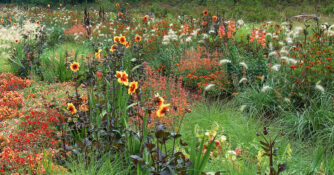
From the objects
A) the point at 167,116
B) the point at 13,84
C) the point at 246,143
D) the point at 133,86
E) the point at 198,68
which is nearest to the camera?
the point at 133,86

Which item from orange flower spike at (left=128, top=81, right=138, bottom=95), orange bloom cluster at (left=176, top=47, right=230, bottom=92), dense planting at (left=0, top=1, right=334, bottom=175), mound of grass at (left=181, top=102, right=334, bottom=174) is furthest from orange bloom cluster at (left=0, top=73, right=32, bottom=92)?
orange flower spike at (left=128, top=81, right=138, bottom=95)

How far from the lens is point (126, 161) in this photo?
10.9ft

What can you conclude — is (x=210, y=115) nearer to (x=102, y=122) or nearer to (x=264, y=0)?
(x=102, y=122)

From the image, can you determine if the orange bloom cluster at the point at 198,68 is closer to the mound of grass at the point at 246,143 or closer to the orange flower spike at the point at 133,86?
the mound of grass at the point at 246,143

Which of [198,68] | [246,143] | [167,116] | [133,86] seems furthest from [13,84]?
[246,143]

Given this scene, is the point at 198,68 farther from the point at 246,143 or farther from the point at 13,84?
the point at 13,84

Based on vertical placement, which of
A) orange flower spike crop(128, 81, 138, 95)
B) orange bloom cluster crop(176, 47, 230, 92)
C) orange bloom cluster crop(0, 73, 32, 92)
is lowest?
orange bloom cluster crop(0, 73, 32, 92)

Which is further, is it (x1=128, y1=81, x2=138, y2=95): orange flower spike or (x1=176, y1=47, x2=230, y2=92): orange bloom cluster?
(x1=176, y1=47, x2=230, y2=92): orange bloom cluster

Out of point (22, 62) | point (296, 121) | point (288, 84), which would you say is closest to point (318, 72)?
point (288, 84)

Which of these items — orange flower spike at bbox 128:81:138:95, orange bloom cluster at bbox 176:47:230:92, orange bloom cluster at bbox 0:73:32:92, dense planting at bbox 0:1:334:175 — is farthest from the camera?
orange bloom cluster at bbox 176:47:230:92

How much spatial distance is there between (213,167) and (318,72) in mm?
2825

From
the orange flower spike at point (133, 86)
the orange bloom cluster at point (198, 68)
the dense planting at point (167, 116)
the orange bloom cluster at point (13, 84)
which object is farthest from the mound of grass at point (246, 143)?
the orange bloom cluster at point (13, 84)

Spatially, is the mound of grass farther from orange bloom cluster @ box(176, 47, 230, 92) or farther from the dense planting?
Result: orange bloom cluster @ box(176, 47, 230, 92)

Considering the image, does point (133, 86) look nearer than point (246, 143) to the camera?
Yes
